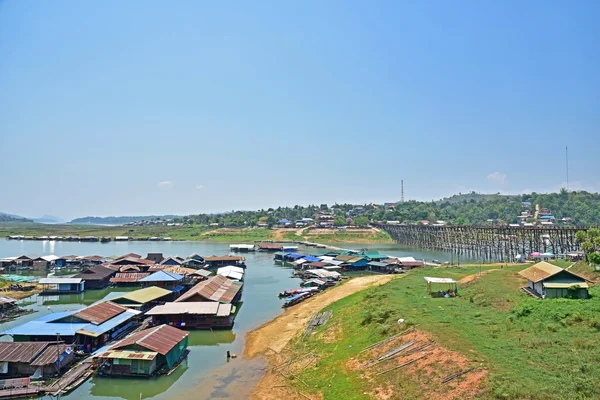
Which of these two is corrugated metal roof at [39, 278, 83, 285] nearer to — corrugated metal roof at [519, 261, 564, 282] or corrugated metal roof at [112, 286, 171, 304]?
corrugated metal roof at [112, 286, 171, 304]

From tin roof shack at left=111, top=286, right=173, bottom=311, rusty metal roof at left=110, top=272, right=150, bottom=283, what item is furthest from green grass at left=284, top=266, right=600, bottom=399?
rusty metal roof at left=110, top=272, right=150, bottom=283

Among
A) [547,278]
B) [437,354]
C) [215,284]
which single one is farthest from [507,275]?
[215,284]

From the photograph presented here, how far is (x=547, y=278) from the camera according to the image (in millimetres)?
26594

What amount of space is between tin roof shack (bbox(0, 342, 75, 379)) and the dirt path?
35.1 ft

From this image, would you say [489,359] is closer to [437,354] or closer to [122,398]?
[437,354]

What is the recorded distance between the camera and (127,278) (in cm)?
5188

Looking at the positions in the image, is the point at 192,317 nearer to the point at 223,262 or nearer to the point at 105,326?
the point at 105,326

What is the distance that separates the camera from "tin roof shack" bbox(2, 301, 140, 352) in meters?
26.2

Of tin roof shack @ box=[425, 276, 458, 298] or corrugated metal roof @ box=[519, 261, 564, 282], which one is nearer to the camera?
corrugated metal roof @ box=[519, 261, 564, 282]

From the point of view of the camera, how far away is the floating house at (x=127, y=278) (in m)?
51.0

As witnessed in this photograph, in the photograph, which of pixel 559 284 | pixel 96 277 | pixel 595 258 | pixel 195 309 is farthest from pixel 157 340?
pixel 595 258

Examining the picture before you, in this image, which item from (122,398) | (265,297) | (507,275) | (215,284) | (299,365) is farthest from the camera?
(265,297)

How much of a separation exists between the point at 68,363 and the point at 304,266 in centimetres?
4306

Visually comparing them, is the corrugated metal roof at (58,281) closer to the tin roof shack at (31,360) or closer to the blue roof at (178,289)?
the blue roof at (178,289)
